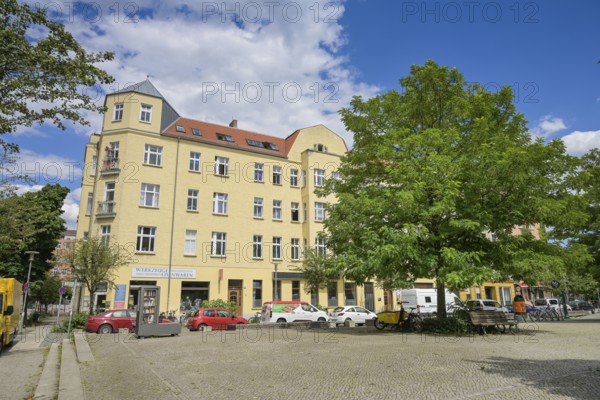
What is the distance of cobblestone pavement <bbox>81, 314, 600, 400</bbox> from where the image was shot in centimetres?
749

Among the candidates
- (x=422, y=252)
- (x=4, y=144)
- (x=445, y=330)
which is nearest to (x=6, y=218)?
(x=4, y=144)

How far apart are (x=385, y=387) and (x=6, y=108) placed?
8251mm

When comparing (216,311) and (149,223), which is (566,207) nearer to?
(216,311)

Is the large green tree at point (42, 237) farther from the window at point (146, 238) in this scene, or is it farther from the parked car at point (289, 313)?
the parked car at point (289, 313)

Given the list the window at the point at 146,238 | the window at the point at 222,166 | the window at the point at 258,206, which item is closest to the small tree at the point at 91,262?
the window at the point at 146,238

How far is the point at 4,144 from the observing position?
293 inches

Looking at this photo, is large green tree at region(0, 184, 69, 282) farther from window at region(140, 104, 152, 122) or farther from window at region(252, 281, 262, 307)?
window at region(252, 281, 262, 307)

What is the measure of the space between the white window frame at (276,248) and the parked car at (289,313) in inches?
328

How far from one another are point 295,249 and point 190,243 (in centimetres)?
949

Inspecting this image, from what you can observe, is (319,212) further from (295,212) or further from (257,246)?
(257,246)

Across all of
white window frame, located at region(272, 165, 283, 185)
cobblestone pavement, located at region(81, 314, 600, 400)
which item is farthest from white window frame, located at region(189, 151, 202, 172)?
cobblestone pavement, located at region(81, 314, 600, 400)

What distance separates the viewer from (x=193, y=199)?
34312 mm

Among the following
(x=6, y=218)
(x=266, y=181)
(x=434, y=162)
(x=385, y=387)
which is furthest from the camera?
(x=266, y=181)

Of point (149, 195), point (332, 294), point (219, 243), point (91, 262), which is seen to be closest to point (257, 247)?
point (219, 243)
